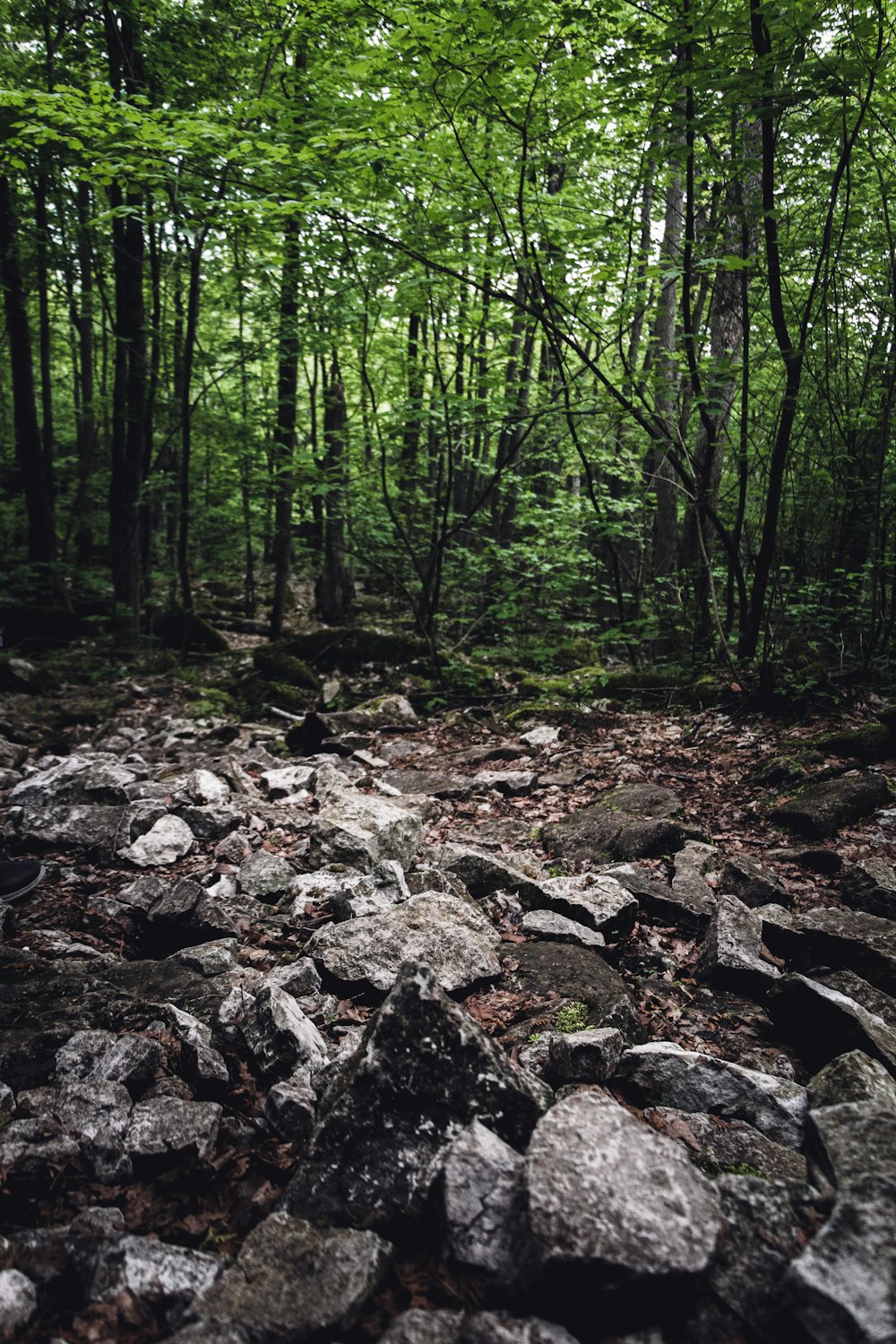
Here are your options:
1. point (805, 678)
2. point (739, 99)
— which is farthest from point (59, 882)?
point (739, 99)

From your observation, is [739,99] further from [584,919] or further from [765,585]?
[584,919]

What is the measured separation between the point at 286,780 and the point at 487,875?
8.20 ft

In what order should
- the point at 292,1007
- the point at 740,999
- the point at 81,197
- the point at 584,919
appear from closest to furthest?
the point at 292,1007
the point at 740,999
the point at 584,919
the point at 81,197

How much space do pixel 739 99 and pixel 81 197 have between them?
1270cm

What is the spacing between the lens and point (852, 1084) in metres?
1.98

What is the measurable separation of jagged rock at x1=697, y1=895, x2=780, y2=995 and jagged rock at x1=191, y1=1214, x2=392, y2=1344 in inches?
73.4

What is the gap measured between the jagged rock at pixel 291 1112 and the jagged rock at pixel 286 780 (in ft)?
11.5

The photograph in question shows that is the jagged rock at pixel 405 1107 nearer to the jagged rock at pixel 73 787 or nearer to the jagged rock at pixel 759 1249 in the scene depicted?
the jagged rock at pixel 759 1249

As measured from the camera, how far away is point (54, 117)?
213 inches

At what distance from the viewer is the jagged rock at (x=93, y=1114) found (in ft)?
6.08

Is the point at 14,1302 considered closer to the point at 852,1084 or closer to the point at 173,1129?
the point at 173,1129

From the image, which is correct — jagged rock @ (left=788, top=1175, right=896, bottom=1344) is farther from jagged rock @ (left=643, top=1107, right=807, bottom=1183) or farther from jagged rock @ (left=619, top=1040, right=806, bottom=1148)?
jagged rock @ (left=619, top=1040, right=806, bottom=1148)

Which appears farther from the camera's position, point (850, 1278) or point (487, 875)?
point (487, 875)

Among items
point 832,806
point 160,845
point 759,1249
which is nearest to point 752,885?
point 832,806
